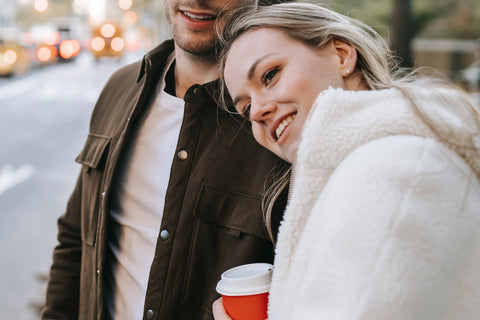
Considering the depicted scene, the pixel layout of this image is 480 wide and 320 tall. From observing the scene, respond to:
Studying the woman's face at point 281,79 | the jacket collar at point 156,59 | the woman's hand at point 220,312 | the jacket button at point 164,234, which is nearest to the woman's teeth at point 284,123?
the woman's face at point 281,79

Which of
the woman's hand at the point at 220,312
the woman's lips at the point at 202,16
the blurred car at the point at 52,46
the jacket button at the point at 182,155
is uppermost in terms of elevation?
the blurred car at the point at 52,46

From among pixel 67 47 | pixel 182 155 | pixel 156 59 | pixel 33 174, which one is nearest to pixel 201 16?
pixel 156 59

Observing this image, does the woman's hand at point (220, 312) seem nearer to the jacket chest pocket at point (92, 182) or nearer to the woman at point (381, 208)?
the woman at point (381, 208)

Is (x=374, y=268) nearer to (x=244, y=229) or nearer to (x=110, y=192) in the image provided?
(x=244, y=229)

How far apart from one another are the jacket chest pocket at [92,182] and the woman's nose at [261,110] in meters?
0.97

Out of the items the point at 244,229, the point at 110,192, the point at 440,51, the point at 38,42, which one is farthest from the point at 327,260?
the point at 38,42

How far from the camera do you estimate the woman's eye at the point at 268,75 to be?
5.30ft

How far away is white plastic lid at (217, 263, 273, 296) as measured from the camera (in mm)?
1531

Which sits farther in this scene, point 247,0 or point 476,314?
point 247,0

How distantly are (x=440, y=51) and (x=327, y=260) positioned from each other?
74.3 feet

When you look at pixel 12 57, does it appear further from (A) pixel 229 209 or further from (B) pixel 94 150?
(A) pixel 229 209

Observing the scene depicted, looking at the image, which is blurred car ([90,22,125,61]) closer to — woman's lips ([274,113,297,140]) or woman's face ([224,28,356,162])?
woman's face ([224,28,356,162])

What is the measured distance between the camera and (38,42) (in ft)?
94.9

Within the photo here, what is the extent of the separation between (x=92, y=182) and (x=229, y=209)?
2.45ft
